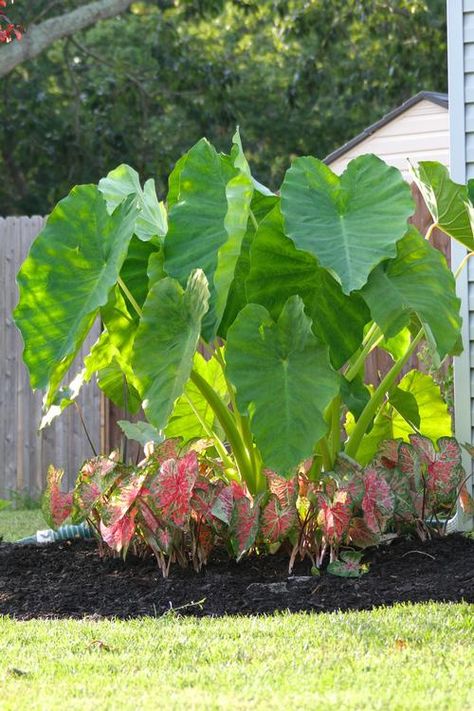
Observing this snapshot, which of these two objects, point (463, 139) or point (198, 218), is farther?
point (463, 139)

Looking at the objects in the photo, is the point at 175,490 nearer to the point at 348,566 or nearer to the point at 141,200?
the point at 348,566

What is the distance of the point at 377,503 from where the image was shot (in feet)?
12.5

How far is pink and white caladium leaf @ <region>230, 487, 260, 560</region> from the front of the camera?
12.1 ft

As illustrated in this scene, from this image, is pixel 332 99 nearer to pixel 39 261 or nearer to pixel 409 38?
pixel 409 38

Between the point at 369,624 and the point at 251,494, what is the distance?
1016 mm

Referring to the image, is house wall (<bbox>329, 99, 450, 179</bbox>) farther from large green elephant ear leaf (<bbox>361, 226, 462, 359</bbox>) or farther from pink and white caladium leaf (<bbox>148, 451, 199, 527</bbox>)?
pink and white caladium leaf (<bbox>148, 451, 199, 527</bbox>)

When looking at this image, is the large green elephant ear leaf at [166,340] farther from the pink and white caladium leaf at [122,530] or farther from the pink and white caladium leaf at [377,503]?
the pink and white caladium leaf at [377,503]

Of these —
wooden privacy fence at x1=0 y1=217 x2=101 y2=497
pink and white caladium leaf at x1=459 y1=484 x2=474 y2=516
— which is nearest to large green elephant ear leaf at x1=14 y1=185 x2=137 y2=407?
pink and white caladium leaf at x1=459 y1=484 x2=474 y2=516

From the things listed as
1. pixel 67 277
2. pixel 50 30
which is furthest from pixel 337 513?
pixel 50 30

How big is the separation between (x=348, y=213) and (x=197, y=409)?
1084 millimetres

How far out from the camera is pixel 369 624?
303 centimetres

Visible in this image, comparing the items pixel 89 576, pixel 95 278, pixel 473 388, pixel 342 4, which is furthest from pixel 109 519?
pixel 342 4

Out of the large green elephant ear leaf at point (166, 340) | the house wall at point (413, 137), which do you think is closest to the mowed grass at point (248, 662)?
the large green elephant ear leaf at point (166, 340)

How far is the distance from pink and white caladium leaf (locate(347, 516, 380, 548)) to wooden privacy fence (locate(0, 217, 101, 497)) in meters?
3.97
